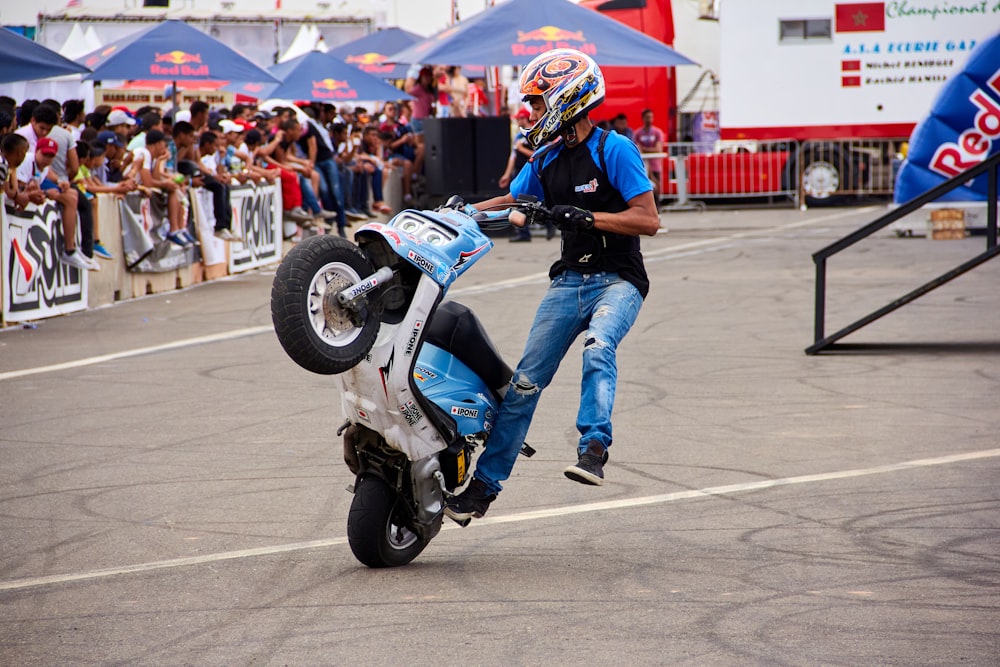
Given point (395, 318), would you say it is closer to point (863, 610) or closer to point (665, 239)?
point (863, 610)

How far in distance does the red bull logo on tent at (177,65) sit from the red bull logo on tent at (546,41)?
4.58m

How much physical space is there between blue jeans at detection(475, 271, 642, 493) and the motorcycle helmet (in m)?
0.64

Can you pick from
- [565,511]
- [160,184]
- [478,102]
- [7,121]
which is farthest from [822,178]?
[565,511]

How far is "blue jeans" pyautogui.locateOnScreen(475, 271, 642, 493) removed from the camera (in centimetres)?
552

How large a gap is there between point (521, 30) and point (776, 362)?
37.5 ft

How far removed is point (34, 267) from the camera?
12.9m

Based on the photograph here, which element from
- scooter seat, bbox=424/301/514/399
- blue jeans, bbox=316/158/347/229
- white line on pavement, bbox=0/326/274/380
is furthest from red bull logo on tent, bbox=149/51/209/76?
scooter seat, bbox=424/301/514/399

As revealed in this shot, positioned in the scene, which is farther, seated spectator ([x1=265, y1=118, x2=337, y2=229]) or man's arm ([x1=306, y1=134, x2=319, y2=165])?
man's arm ([x1=306, y1=134, x2=319, y2=165])

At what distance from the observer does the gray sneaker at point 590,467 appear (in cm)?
529

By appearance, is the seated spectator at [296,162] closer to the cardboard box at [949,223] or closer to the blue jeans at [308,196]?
the blue jeans at [308,196]

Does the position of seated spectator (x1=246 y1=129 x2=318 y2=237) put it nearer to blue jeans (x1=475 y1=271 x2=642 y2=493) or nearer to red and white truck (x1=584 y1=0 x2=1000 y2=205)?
red and white truck (x1=584 y1=0 x2=1000 y2=205)

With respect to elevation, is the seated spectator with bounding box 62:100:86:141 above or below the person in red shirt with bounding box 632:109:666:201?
above

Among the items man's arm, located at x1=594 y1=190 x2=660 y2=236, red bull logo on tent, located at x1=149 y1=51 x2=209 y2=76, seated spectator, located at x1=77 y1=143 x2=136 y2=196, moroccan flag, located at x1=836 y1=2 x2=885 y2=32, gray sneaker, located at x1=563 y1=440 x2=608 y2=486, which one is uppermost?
moroccan flag, located at x1=836 y1=2 x2=885 y2=32

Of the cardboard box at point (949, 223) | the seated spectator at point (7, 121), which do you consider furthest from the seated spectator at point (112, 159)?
the cardboard box at point (949, 223)
